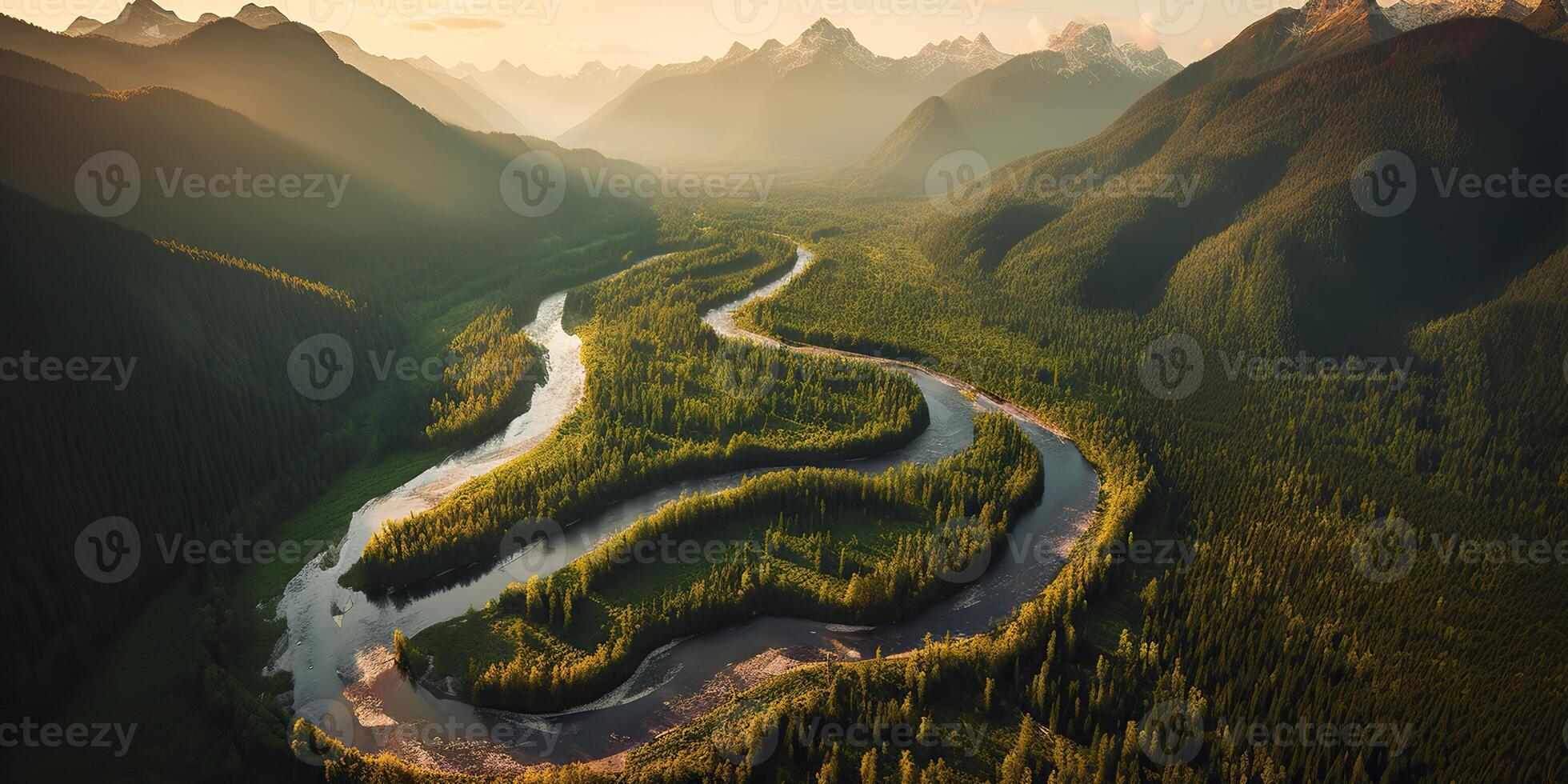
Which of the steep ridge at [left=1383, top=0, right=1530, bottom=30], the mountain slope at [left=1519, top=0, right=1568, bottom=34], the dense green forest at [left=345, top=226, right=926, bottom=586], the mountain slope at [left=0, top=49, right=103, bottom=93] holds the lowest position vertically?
the dense green forest at [left=345, top=226, right=926, bottom=586]

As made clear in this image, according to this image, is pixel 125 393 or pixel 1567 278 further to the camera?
pixel 1567 278

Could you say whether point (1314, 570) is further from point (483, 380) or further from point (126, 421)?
point (126, 421)

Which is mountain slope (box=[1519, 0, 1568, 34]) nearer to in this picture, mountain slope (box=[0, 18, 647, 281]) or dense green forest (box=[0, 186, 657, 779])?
dense green forest (box=[0, 186, 657, 779])

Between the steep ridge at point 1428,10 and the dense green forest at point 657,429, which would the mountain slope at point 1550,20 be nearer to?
the steep ridge at point 1428,10

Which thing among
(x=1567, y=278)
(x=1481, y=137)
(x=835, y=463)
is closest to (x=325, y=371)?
(x=835, y=463)

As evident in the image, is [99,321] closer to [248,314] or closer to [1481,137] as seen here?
[248,314]

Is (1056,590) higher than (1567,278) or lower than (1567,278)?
lower

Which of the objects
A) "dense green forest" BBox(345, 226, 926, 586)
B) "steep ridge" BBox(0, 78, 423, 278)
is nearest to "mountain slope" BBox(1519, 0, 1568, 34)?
"dense green forest" BBox(345, 226, 926, 586)
